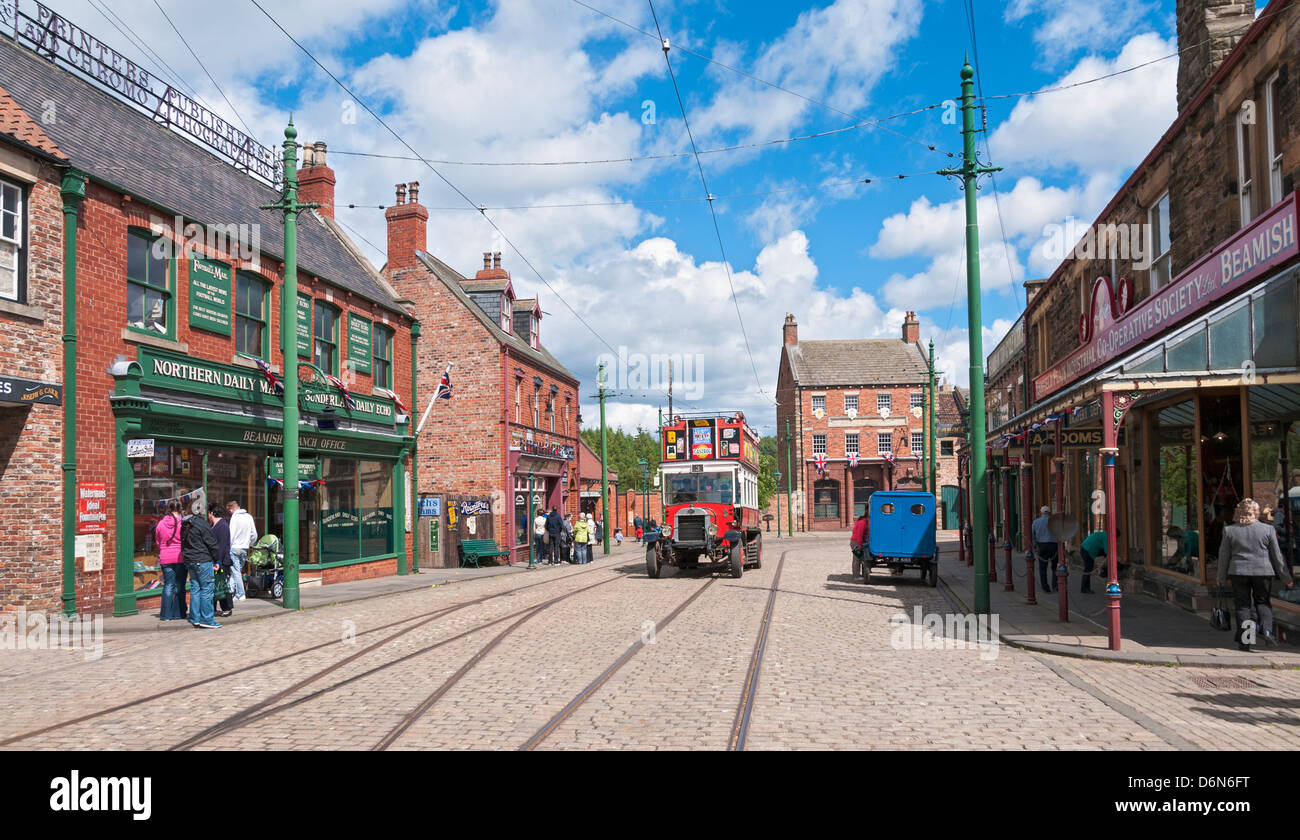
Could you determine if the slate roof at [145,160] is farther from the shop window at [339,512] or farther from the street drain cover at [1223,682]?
the street drain cover at [1223,682]

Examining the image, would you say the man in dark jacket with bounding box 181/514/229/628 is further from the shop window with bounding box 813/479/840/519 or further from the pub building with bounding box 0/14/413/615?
the shop window with bounding box 813/479/840/519

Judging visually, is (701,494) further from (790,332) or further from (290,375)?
(790,332)

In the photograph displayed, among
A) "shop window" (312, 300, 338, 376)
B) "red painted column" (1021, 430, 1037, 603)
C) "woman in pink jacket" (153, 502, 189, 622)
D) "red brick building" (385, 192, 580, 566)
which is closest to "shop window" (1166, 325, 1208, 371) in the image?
"red painted column" (1021, 430, 1037, 603)

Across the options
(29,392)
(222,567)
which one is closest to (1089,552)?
(222,567)

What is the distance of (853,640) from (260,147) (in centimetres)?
1862

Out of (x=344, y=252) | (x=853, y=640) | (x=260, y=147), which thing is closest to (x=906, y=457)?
(x=344, y=252)

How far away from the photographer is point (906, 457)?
56.5 metres

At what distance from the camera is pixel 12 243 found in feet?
43.4

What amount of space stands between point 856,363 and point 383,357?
40340 millimetres

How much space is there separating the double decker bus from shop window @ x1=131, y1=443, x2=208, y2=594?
→ 9.77 m

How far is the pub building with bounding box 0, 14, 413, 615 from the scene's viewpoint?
14398 mm

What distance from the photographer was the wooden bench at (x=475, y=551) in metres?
28.3
